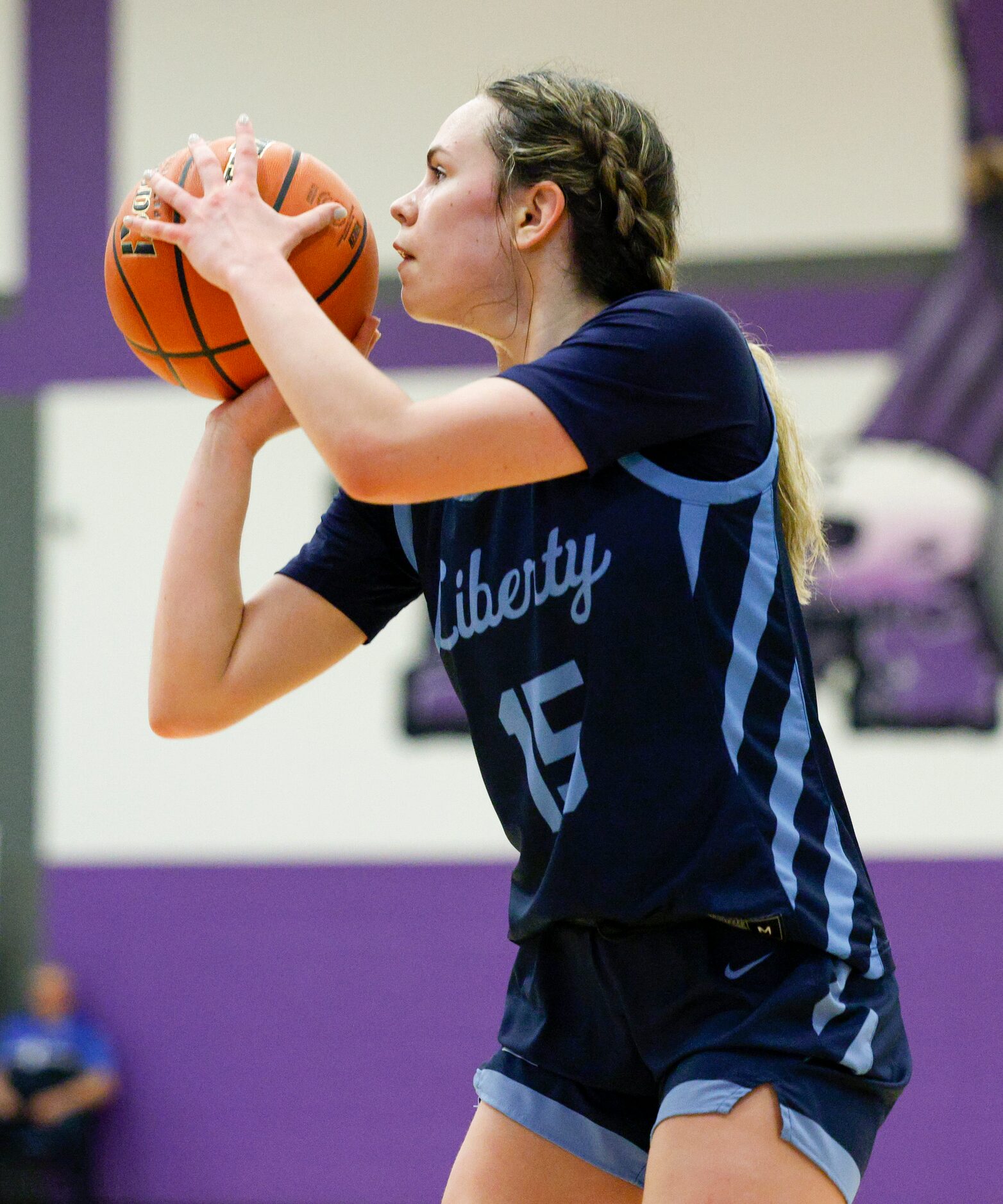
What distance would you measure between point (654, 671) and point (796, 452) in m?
0.42

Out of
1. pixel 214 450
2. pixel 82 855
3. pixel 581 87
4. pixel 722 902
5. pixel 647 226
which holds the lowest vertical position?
pixel 82 855

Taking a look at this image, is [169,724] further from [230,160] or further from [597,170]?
Answer: [597,170]

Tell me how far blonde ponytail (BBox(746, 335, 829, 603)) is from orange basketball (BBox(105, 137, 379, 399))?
53cm

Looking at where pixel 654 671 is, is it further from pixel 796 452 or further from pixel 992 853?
pixel 992 853

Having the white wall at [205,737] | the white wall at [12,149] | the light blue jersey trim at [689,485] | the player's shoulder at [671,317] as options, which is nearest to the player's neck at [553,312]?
the player's shoulder at [671,317]

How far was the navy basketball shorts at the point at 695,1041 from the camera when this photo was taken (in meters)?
1.42

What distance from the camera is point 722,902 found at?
1438 millimetres

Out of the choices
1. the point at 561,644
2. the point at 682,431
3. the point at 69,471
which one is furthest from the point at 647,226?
the point at 69,471

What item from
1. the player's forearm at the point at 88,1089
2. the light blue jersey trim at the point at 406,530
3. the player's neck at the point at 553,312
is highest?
the player's neck at the point at 553,312

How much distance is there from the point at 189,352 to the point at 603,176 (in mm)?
588

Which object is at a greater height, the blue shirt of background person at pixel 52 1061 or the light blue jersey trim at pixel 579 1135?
the light blue jersey trim at pixel 579 1135

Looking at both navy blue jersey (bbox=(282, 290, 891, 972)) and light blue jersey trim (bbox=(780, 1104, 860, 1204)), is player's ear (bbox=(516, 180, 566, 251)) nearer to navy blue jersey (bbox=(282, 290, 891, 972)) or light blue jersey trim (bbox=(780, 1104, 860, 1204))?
navy blue jersey (bbox=(282, 290, 891, 972))

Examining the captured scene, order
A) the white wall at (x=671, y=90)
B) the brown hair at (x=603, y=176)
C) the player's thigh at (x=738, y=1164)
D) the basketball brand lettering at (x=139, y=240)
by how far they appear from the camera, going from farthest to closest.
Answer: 1. the white wall at (x=671, y=90)
2. the basketball brand lettering at (x=139, y=240)
3. the brown hair at (x=603, y=176)
4. the player's thigh at (x=738, y=1164)

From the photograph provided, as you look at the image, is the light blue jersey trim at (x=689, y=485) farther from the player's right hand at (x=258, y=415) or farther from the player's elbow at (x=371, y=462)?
the player's right hand at (x=258, y=415)
